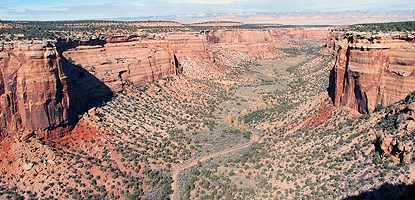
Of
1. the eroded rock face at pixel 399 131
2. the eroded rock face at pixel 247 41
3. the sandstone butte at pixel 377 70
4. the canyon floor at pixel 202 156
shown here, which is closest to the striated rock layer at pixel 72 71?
the canyon floor at pixel 202 156

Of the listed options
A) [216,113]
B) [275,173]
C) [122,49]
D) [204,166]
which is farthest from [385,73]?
[122,49]

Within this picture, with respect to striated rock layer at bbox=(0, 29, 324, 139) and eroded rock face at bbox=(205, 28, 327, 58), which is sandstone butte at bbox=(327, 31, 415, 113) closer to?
striated rock layer at bbox=(0, 29, 324, 139)

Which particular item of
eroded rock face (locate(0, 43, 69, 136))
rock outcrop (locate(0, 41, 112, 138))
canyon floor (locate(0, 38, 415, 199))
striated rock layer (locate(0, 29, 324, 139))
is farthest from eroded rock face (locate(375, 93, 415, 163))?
eroded rock face (locate(0, 43, 69, 136))

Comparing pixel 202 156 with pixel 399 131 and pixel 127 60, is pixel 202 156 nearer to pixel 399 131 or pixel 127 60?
pixel 399 131

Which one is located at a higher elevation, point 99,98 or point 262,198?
point 99,98

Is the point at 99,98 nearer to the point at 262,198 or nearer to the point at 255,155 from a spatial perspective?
the point at 255,155

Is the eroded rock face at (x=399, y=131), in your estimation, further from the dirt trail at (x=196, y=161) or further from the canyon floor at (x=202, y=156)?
the dirt trail at (x=196, y=161)
